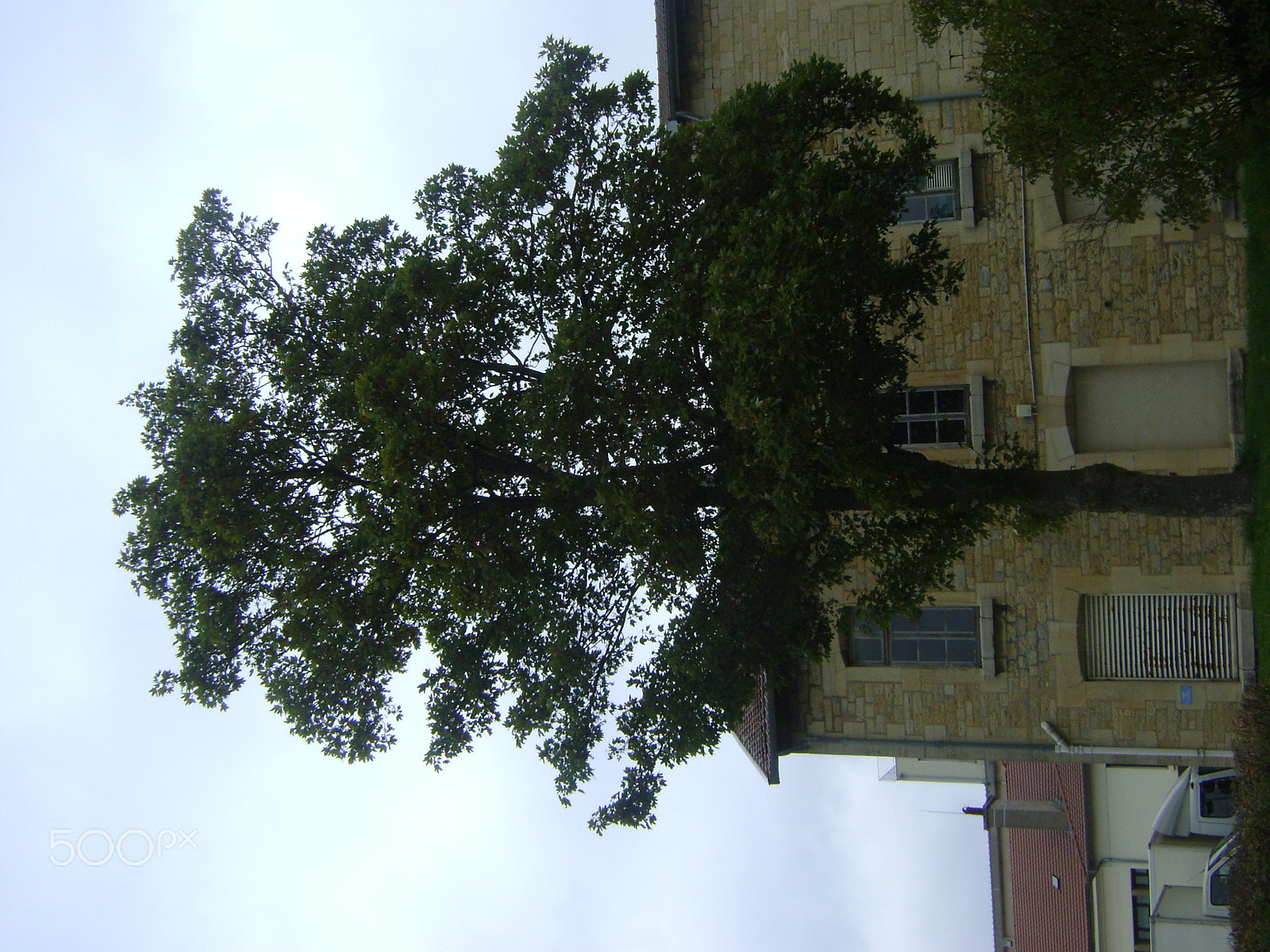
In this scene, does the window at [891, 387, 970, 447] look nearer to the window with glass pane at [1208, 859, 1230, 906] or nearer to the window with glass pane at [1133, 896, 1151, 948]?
the window with glass pane at [1208, 859, 1230, 906]

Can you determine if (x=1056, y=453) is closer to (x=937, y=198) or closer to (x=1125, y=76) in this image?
(x=937, y=198)

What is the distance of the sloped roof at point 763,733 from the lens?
55.0ft

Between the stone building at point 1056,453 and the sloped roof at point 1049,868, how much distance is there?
735 centimetres

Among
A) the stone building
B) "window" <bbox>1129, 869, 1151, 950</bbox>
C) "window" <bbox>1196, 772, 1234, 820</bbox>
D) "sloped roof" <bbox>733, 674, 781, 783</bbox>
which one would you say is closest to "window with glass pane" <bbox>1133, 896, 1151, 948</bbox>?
"window" <bbox>1129, 869, 1151, 950</bbox>

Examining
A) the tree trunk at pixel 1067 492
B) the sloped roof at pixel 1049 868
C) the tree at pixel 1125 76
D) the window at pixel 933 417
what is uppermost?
the tree at pixel 1125 76

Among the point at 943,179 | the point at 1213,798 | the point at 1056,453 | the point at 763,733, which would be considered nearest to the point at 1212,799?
the point at 1213,798

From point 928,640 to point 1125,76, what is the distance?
959 centimetres

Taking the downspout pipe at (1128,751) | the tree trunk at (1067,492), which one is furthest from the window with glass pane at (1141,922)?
the tree trunk at (1067,492)

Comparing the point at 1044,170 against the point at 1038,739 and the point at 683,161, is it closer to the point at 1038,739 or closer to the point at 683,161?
the point at 683,161

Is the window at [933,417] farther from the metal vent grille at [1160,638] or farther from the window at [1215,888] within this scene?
the window at [1215,888]

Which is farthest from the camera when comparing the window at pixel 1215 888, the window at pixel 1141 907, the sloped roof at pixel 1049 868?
the sloped roof at pixel 1049 868

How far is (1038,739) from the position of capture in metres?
15.7

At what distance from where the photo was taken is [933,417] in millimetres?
16641

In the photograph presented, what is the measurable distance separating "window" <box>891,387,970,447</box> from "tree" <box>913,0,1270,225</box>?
4.48m
